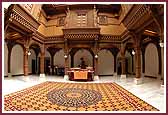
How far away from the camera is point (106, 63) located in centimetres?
1820

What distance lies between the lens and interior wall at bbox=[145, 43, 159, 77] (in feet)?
46.0

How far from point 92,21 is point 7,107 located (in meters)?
10.3

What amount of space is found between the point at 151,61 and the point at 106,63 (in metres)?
4.71

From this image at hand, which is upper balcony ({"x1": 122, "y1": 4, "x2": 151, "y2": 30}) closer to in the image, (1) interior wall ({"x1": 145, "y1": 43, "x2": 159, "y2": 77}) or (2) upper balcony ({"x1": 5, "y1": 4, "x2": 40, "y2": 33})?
(2) upper balcony ({"x1": 5, "y1": 4, "x2": 40, "y2": 33})

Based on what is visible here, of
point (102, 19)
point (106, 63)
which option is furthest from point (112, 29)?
point (106, 63)

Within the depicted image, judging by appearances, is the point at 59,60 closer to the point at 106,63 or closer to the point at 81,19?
the point at 106,63

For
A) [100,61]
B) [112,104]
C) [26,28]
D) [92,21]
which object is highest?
[92,21]

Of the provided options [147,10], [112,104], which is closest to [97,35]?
[147,10]

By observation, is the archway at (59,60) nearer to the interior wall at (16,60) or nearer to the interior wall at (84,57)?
the interior wall at (84,57)

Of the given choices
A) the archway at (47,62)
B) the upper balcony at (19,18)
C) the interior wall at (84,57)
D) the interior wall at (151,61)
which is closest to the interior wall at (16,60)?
the archway at (47,62)

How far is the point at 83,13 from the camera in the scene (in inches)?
569

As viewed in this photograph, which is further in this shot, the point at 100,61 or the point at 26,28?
the point at 100,61

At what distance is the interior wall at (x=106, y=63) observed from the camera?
18172mm

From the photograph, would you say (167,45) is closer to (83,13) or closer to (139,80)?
(139,80)
